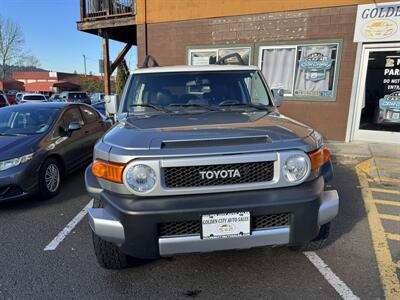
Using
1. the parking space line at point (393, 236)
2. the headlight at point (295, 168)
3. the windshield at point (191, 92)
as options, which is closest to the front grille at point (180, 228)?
the headlight at point (295, 168)

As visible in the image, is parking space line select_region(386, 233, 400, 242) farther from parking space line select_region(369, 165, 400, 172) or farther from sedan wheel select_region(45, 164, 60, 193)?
sedan wheel select_region(45, 164, 60, 193)

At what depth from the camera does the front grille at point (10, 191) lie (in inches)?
165

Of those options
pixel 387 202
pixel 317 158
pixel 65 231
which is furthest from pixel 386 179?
pixel 65 231

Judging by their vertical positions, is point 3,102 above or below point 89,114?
below

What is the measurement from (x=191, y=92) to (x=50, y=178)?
2.71 m

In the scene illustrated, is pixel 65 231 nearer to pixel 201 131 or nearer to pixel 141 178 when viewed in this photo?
pixel 141 178

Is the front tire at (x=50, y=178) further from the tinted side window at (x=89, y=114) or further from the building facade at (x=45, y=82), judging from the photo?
the building facade at (x=45, y=82)

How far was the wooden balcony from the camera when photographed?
417 inches

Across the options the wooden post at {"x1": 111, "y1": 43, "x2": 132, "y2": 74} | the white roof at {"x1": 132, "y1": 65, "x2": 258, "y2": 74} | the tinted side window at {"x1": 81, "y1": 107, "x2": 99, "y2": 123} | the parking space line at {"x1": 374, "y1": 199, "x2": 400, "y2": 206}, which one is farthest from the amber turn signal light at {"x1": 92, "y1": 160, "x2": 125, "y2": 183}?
the wooden post at {"x1": 111, "y1": 43, "x2": 132, "y2": 74}

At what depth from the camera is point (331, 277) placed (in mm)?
2732

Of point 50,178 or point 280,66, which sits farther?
point 280,66

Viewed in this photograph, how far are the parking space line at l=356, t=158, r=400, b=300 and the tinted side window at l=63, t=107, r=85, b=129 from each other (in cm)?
497

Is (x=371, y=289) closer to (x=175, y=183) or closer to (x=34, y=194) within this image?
(x=175, y=183)

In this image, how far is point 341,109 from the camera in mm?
8328
